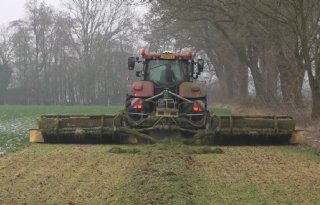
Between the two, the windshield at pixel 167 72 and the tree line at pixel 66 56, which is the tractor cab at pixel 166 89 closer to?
the windshield at pixel 167 72

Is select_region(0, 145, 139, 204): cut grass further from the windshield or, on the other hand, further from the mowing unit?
the windshield

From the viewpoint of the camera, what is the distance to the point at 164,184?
7352 mm

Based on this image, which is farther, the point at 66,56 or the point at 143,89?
the point at 66,56

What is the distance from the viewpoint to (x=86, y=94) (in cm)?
7425

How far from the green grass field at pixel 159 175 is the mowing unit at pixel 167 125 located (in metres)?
0.98

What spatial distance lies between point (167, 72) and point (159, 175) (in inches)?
281

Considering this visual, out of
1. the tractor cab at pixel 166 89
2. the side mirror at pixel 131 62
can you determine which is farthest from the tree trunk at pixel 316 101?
the side mirror at pixel 131 62

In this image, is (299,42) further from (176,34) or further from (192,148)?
(176,34)

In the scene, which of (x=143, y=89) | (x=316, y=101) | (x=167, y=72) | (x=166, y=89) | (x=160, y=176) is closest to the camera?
(x=160, y=176)

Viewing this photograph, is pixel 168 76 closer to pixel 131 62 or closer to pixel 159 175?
pixel 131 62

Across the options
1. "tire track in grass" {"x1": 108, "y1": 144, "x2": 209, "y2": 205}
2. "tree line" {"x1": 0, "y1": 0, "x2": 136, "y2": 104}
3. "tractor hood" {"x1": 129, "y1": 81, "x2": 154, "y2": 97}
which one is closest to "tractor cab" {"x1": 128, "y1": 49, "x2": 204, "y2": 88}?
"tractor hood" {"x1": 129, "y1": 81, "x2": 154, "y2": 97}

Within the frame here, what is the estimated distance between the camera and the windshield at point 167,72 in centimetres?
1491

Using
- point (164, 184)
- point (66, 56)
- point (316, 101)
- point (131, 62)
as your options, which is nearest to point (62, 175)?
point (164, 184)

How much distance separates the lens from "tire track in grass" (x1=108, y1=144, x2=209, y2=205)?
6.58 m
